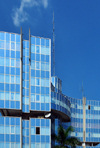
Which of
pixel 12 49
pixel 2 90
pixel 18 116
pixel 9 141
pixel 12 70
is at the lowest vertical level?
pixel 9 141

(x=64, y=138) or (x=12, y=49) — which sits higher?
(x=12, y=49)

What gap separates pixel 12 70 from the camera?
73.9m

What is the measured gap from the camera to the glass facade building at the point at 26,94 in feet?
235

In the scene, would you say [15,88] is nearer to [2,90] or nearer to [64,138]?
[2,90]

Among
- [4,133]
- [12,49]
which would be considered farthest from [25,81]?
[4,133]

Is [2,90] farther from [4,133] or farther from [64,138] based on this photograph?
[64,138]

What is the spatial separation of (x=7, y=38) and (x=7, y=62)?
5672 mm

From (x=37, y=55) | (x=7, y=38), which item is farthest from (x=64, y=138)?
(x=7, y=38)

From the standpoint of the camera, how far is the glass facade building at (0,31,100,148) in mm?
71562

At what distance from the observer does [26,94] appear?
74.0 metres

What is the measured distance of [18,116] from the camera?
249 feet

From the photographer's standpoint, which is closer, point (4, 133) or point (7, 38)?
point (4, 133)

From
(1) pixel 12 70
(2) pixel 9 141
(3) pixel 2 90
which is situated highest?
(1) pixel 12 70

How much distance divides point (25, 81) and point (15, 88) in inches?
118
